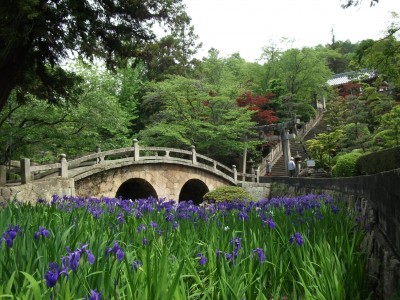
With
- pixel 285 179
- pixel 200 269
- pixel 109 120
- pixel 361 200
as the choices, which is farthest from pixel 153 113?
pixel 200 269

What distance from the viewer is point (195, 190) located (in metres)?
26.4

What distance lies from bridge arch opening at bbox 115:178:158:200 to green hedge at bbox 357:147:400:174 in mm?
11731

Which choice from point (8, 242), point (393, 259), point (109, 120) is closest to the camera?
point (8, 242)

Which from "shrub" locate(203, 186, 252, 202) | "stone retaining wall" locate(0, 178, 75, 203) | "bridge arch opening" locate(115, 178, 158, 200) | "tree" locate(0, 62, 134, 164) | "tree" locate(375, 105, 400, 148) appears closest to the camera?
"stone retaining wall" locate(0, 178, 75, 203)

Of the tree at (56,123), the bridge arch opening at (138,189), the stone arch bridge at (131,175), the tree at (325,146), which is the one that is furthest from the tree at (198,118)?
the tree at (56,123)

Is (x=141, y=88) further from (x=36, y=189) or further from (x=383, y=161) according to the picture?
(x=383, y=161)

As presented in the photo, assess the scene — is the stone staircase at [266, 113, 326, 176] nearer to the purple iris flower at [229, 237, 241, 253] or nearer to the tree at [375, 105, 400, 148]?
the tree at [375, 105, 400, 148]

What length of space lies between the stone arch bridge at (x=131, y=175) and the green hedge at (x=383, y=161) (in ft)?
32.0

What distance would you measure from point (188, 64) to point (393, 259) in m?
32.0

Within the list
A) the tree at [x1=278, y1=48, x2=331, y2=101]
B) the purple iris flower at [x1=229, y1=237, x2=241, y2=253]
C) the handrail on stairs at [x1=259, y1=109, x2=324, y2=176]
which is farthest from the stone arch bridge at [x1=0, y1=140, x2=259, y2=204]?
the tree at [x1=278, y1=48, x2=331, y2=101]

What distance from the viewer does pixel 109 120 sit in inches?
733

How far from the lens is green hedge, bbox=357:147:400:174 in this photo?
8.65m

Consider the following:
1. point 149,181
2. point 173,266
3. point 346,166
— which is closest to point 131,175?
point 149,181

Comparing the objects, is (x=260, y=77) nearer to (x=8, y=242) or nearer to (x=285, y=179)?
(x=285, y=179)
